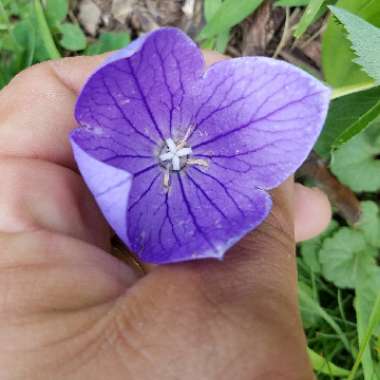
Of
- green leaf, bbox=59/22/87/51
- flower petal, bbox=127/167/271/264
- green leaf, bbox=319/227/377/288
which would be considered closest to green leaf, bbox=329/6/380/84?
flower petal, bbox=127/167/271/264

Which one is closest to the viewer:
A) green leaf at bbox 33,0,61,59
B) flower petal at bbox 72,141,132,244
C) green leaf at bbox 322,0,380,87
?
flower petal at bbox 72,141,132,244

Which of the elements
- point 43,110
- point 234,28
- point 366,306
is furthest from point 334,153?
point 43,110

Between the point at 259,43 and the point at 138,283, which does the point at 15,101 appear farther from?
the point at 259,43

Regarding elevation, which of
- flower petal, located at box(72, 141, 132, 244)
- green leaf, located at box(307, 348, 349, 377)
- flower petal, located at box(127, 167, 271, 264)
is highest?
flower petal, located at box(72, 141, 132, 244)

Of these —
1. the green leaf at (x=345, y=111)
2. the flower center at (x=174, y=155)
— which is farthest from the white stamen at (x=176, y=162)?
the green leaf at (x=345, y=111)

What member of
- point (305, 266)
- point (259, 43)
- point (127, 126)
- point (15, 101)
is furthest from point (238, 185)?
point (259, 43)

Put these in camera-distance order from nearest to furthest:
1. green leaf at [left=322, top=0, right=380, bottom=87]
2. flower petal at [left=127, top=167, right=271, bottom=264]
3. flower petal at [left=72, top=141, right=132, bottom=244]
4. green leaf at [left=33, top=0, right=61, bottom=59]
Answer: flower petal at [left=72, top=141, right=132, bottom=244] → flower petal at [left=127, top=167, right=271, bottom=264] → green leaf at [left=322, top=0, right=380, bottom=87] → green leaf at [left=33, top=0, right=61, bottom=59]

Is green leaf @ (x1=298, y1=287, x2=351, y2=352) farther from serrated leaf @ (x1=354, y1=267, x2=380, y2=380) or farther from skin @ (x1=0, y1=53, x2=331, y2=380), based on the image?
skin @ (x1=0, y1=53, x2=331, y2=380)
